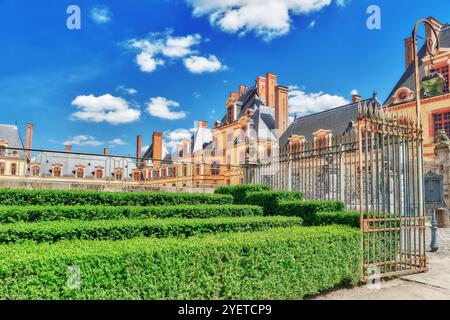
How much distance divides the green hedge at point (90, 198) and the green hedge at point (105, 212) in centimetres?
119

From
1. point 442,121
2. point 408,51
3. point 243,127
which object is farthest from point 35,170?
point 408,51

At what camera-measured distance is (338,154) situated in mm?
10234

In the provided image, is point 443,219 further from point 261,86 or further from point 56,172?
point 261,86

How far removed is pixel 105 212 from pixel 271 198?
4.96 m

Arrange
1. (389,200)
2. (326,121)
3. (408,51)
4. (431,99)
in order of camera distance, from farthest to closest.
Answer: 1. (326,121)
2. (408,51)
3. (431,99)
4. (389,200)

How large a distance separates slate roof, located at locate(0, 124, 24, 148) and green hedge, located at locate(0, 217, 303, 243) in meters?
36.7

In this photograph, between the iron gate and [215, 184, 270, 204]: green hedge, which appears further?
[215, 184, 270, 204]: green hedge

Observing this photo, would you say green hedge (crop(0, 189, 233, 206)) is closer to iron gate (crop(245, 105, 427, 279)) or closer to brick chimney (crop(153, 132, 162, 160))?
iron gate (crop(245, 105, 427, 279))

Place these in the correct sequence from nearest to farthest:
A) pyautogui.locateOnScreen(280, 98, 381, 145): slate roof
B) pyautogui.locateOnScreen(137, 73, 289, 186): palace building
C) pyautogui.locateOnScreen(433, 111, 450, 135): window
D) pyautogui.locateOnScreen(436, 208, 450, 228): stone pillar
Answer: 1. pyautogui.locateOnScreen(436, 208, 450, 228): stone pillar
2. pyautogui.locateOnScreen(433, 111, 450, 135): window
3. pyautogui.locateOnScreen(280, 98, 381, 145): slate roof
4. pyautogui.locateOnScreen(137, 73, 289, 186): palace building

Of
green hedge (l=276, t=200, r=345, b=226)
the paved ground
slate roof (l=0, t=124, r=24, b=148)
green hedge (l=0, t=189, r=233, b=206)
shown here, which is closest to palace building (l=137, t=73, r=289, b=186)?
slate roof (l=0, t=124, r=24, b=148)

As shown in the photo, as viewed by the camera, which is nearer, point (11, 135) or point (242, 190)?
point (242, 190)

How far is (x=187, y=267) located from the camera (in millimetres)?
4516

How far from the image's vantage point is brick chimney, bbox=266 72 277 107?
130ft

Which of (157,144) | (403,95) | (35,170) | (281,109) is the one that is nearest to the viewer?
(35,170)
